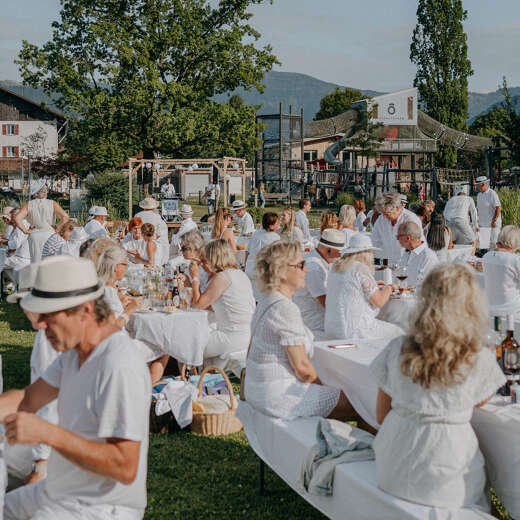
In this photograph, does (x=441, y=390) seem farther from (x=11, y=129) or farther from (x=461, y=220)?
(x=11, y=129)

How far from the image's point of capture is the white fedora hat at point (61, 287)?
221cm

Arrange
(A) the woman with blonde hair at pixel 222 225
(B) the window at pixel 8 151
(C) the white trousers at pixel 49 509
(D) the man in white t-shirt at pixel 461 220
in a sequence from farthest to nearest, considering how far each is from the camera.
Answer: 1. (B) the window at pixel 8 151
2. (D) the man in white t-shirt at pixel 461 220
3. (A) the woman with blonde hair at pixel 222 225
4. (C) the white trousers at pixel 49 509

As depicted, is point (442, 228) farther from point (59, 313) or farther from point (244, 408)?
point (59, 313)

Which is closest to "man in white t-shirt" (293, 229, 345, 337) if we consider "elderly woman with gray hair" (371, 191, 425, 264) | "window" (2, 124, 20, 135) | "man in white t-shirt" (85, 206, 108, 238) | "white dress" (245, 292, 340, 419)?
"white dress" (245, 292, 340, 419)

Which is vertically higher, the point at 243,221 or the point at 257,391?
the point at 243,221

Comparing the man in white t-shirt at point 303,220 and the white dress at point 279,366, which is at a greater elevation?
the man in white t-shirt at point 303,220

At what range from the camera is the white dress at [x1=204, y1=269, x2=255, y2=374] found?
5.86m

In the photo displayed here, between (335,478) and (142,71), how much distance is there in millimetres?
28900

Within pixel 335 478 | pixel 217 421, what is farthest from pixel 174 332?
pixel 335 478

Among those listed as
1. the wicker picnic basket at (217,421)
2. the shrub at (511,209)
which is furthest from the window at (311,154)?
the wicker picnic basket at (217,421)

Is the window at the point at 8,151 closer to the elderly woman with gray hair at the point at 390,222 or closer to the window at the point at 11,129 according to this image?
the window at the point at 11,129

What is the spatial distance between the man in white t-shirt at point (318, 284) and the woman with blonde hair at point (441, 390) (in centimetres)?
278

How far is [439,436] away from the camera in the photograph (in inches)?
107

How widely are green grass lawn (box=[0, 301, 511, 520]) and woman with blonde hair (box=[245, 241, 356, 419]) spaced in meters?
0.41
